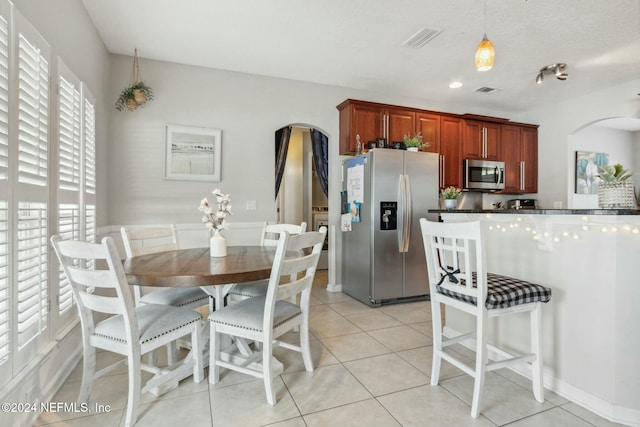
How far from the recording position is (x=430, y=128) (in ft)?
14.8

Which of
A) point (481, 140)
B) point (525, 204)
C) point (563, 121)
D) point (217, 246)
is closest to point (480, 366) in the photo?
point (217, 246)

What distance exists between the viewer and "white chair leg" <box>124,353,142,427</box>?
1.55 m

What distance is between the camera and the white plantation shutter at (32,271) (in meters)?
1.51

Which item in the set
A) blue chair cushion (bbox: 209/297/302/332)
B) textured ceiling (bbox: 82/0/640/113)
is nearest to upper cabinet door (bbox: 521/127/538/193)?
textured ceiling (bbox: 82/0/640/113)

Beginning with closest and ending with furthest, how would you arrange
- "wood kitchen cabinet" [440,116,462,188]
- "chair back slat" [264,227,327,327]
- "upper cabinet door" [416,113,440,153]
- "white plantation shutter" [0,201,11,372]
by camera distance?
1. "white plantation shutter" [0,201,11,372]
2. "chair back slat" [264,227,327,327]
3. "upper cabinet door" [416,113,440,153]
4. "wood kitchen cabinet" [440,116,462,188]

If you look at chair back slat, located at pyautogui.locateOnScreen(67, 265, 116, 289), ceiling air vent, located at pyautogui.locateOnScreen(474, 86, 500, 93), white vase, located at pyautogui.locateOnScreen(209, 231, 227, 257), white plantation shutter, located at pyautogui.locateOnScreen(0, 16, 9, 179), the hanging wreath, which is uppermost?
ceiling air vent, located at pyautogui.locateOnScreen(474, 86, 500, 93)

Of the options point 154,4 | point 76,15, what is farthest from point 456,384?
point 76,15

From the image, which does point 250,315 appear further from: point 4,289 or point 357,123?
point 357,123

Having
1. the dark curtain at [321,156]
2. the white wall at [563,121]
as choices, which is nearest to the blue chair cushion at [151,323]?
the dark curtain at [321,156]

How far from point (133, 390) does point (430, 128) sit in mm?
4386

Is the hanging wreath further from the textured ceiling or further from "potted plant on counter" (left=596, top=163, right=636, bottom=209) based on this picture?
"potted plant on counter" (left=596, top=163, right=636, bottom=209)

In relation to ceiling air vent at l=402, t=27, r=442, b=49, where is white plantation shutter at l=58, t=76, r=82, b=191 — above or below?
below

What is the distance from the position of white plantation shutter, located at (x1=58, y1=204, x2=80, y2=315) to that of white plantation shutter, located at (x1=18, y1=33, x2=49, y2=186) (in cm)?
39

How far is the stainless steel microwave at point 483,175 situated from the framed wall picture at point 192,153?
11.5 ft
